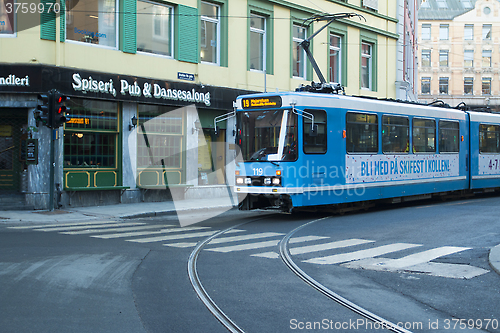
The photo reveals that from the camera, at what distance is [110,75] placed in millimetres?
17359

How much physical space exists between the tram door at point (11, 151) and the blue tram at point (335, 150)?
801 centimetres

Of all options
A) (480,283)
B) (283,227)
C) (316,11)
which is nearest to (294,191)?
(283,227)

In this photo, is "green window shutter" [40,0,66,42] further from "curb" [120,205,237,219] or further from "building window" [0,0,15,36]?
"curb" [120,205,237,219]

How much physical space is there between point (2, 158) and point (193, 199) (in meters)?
6.83

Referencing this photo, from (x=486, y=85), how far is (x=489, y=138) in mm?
53495

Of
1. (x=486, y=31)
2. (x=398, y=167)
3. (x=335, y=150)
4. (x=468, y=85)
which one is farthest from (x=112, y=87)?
(x=486, y=31)

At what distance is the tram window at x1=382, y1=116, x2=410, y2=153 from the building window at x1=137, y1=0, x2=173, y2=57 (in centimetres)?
887

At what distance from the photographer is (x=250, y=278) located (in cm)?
703

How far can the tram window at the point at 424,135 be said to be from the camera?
16.3 m

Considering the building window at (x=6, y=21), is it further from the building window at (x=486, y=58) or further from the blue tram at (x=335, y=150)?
the building window at (x=486, y=58)

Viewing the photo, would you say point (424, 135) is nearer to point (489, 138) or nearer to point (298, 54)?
point (489, 138)

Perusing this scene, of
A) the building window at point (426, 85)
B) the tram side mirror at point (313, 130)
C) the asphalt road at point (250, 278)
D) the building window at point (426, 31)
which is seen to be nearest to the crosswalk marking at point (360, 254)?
the asphalt road at point (250, 278)

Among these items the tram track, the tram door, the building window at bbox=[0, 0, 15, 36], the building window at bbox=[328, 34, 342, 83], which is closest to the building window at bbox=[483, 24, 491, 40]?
the building window at bbox=[328, 34, 342, 83]

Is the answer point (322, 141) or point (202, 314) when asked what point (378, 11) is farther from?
point (202, 314)
